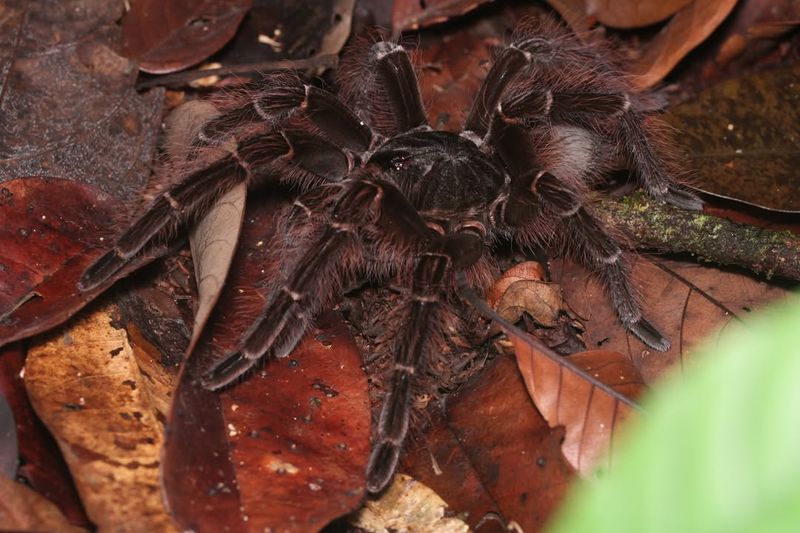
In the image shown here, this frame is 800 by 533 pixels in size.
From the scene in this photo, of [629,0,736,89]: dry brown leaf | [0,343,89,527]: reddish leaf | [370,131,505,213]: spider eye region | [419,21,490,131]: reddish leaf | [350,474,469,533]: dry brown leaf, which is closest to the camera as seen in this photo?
[0,343,89,527]: reddish leaf

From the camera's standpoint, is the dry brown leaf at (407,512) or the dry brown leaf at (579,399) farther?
the dry brown leaf at (407,512)

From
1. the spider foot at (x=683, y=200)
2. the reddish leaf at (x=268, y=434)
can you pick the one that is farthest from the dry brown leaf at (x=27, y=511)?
the spider foot at (x=683, y=200)

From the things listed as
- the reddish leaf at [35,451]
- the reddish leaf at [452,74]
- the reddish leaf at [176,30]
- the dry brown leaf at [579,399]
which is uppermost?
the reddish leaf at [176,30]

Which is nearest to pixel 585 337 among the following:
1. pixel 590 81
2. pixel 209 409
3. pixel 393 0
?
pixel 590 81

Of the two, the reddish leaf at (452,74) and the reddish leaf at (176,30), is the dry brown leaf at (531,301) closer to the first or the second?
the reddish leaf at (452,74)

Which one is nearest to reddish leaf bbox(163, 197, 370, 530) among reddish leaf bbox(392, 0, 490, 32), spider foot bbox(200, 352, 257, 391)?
spider foot bbox(200, 352, 257, 391)

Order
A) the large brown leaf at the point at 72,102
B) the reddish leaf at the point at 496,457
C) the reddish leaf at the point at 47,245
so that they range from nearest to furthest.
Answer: the reddish leaf at the point at 496,457, the reddish leaf at the point at 47,245, the large brown leaf at the point at 72,102

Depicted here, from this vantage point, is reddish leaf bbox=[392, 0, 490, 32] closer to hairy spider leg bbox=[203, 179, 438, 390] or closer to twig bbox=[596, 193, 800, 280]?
twig bbox=[596, 193, 800, 280]

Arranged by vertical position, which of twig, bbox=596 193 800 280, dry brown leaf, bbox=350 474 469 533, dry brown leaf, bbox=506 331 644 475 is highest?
twig, bbox=596 193 800 280
